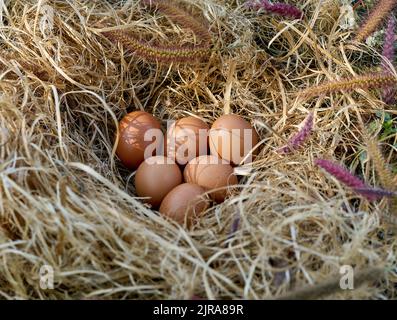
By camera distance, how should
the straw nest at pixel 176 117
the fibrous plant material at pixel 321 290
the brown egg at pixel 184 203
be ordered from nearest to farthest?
the fibrous plant material at pixel 321 290 < the straw nest at pixel 176 117 < the brown egg at pixel 184 203

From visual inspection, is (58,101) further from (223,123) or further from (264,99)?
(264,99)

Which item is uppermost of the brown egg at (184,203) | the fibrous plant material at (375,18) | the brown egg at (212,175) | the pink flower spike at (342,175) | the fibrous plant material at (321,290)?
the fibrous plant material at (375,18)

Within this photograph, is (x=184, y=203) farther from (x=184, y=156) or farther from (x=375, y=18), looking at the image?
(x=375, y=18)

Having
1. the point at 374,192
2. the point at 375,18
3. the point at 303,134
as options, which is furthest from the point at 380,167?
the point at 375,18

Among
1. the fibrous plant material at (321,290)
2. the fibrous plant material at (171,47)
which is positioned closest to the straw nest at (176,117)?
the fibrous plant material at (321,290)

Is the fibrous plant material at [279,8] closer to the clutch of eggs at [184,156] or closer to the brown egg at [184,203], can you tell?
the clutch of eggs at [184,156]

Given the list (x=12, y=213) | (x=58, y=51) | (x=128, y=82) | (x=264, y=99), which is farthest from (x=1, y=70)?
(x=264, y=99)
